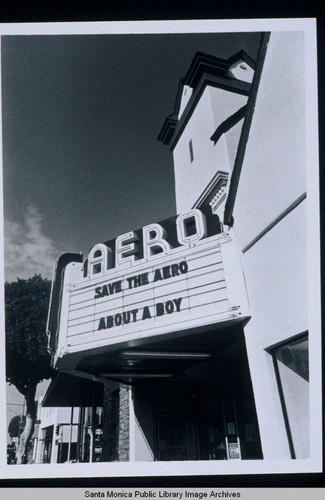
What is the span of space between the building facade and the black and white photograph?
2 cm

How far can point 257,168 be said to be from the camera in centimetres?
491

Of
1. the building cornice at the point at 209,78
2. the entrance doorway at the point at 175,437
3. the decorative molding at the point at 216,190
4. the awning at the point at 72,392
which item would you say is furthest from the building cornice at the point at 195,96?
the awning at the point at 72,392

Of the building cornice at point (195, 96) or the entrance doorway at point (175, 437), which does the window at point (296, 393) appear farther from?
the building cornice at point (195, 96)

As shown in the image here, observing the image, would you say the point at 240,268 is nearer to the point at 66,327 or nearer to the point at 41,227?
the point at 66,327

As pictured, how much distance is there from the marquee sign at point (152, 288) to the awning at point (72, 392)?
432 centimetres

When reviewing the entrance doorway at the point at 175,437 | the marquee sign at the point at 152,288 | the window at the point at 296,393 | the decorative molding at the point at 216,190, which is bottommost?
the entrance doorway at the point at 175,437

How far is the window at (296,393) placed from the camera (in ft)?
13.2

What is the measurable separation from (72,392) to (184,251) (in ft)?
25.8

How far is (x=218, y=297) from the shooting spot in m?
4.91

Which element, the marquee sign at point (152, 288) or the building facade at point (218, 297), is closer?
the building facade at point (218, 297)

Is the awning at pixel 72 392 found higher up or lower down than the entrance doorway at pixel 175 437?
higher up

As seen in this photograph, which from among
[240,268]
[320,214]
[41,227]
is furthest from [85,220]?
[320,214]

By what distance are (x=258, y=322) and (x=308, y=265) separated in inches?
39.7

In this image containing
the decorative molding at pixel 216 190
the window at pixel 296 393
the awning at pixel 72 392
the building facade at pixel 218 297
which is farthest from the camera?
the awning at pixel 72 392
